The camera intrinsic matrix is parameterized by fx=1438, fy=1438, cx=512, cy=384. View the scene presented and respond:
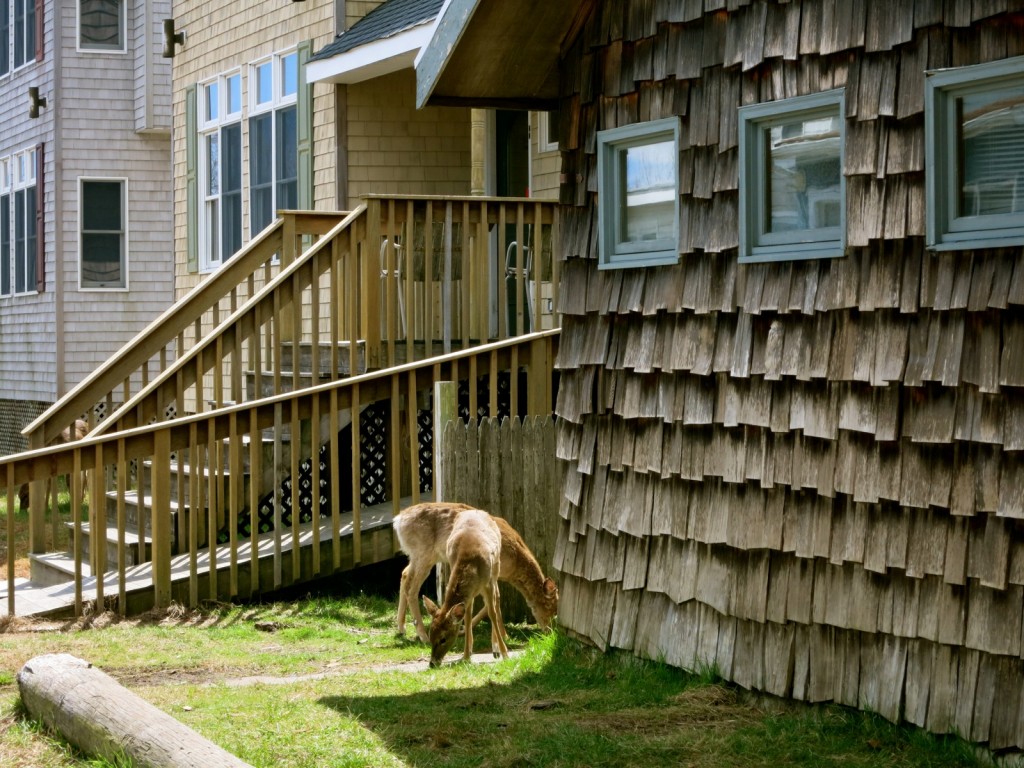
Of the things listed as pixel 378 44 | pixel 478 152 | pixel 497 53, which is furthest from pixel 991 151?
pixel 478 152

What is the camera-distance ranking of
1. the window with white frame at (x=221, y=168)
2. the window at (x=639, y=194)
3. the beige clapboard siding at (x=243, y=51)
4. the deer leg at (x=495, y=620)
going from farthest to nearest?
the window with white frame at (x=221, y=168)
the beige clapboard siding at (x=243, y=51)
the deer leg at (x=495, y=620)
the window at (x=639, y=194)

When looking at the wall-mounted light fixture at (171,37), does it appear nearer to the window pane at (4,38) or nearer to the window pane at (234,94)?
the window pane at (234,94)

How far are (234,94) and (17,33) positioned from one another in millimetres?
8815

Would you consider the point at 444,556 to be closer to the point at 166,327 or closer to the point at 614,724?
the point at 614,724

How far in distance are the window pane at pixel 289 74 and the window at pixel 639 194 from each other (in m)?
8.46

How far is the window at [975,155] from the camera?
5.05 m

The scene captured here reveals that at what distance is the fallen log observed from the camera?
5098 millimetres

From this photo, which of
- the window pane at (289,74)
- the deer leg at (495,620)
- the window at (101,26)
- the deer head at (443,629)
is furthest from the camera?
the window at (101,26)

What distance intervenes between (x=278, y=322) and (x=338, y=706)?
465 cm

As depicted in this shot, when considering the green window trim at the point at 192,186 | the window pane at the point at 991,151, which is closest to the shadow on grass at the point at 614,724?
the window pane at the point at 991,151

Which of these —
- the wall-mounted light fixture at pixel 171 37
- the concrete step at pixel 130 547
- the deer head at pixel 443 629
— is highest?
the wall-mounted light fixture at pixel 171 37

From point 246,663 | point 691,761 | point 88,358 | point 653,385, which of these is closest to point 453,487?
point 246,663

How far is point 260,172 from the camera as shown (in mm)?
15953

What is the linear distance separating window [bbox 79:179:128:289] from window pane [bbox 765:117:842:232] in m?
16.7
